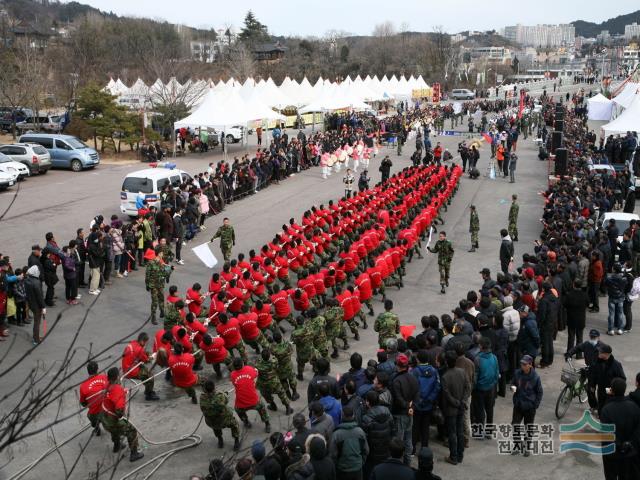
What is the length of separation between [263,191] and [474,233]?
10481mm

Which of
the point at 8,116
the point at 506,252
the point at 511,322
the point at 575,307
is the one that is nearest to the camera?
the point at 511,322

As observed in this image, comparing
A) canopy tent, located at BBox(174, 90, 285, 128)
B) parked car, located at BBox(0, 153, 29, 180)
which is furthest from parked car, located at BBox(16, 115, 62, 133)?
parked car, located at BBox(0, 153, 29, 180)

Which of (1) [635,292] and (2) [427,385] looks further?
(1) [635,292]

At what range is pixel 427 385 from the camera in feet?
25.7

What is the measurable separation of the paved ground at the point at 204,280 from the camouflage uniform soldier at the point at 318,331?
810mm

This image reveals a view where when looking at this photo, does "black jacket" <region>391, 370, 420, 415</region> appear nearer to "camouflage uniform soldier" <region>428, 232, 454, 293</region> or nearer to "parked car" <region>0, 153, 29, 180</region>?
"camouflage uniform soldier" <region>428, 232, 454, 293</region>

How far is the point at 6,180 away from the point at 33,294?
14767mm

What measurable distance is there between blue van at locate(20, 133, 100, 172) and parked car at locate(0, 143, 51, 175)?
113 cm

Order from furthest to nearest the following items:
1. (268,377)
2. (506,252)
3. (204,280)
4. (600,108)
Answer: (600,108), (204,280), (506,252), (268,377)

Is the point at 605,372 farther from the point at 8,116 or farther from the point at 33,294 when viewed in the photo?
the point at 8,116

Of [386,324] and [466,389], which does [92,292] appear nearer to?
[386,324]

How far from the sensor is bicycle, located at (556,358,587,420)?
8844 millimetres

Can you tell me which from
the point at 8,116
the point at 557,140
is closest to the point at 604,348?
the point at 557,140

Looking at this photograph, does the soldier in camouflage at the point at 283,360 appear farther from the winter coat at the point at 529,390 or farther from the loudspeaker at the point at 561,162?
the loudspeaker at the point at 561,162
